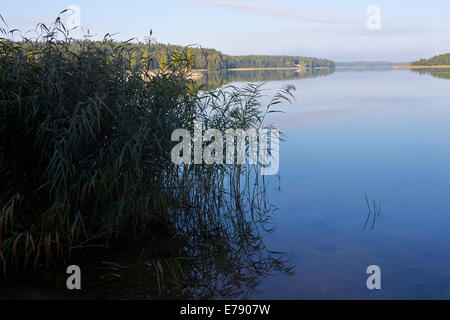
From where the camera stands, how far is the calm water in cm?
477

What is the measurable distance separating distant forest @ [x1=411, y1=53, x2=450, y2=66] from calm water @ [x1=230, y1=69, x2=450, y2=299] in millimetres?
127615

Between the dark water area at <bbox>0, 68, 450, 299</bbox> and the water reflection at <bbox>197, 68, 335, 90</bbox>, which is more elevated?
the water reflection at <bbox>197, 68, 335, 90</bbox>

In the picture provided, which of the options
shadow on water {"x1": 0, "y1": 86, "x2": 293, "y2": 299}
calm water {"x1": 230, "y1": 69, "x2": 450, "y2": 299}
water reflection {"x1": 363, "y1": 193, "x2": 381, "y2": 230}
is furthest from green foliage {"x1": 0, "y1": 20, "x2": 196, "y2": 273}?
water reflection {"x1": 363, "y1": 193, "x2": 381, "y2": 230}

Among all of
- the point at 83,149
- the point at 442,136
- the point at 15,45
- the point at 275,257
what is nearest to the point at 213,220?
the point at 275,257

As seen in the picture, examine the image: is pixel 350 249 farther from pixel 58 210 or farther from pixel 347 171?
pixel 347 171

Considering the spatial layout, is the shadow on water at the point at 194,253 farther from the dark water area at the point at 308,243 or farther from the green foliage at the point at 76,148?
the green foliage at the point at 76,148

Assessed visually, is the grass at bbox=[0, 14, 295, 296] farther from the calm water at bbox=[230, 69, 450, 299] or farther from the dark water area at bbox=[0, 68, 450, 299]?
the calm water at bbox=[230, 69, 450, 299]

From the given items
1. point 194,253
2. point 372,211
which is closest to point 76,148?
point 194,253

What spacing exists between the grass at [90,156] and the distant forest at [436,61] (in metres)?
138

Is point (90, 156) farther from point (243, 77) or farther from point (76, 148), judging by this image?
point (243, 77)

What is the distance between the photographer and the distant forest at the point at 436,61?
125 metres

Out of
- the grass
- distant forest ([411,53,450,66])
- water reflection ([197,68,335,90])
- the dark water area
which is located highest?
distant forest ([411,53,450,66])

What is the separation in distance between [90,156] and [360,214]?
4.78 metres

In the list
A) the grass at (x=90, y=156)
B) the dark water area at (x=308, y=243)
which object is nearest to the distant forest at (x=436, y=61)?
the dark water area at (x=308, y=243)
